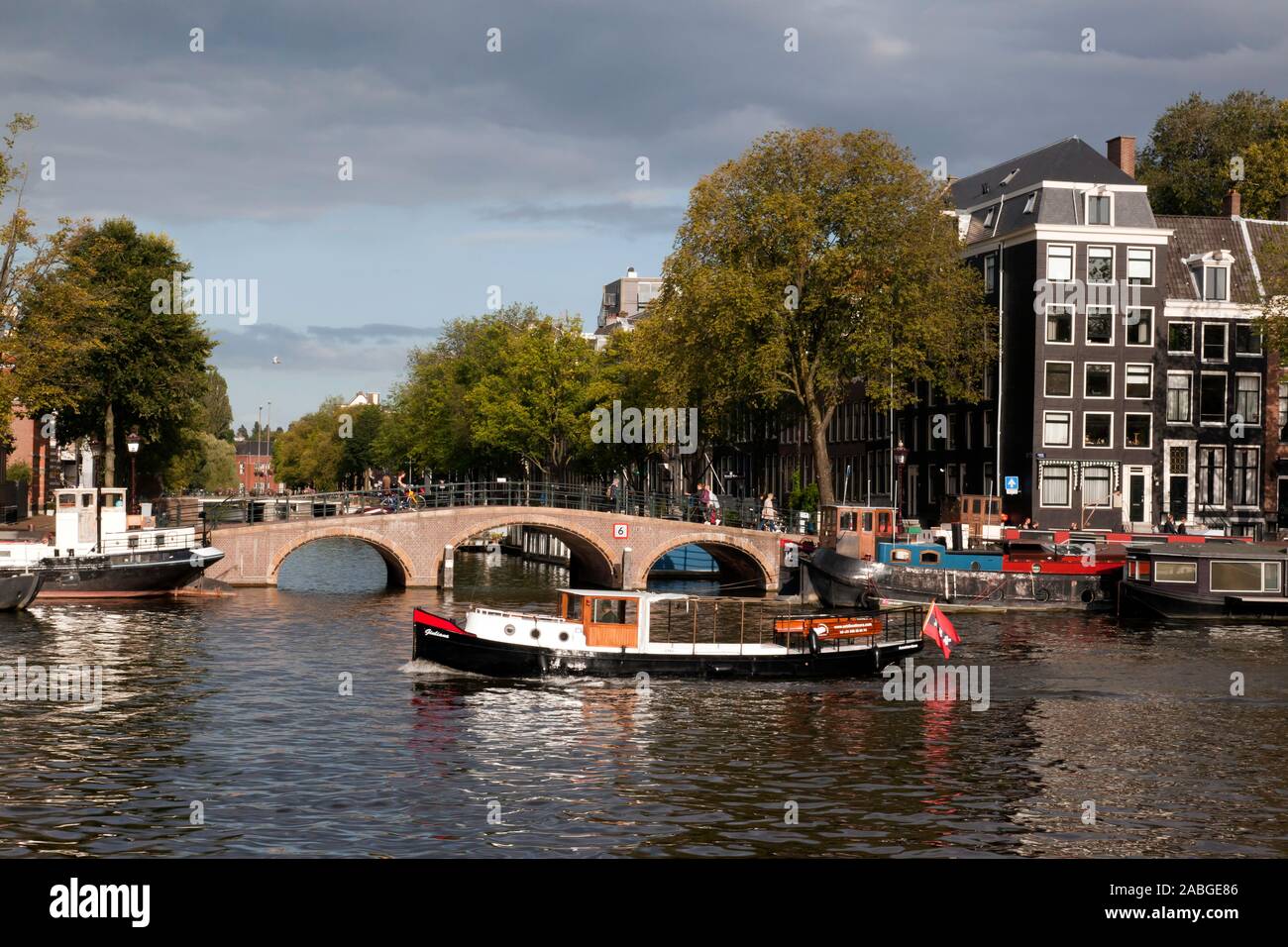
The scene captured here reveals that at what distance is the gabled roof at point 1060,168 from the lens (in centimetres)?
7706

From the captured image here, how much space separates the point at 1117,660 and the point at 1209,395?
38.7 m

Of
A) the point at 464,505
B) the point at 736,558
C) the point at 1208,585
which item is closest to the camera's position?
the point at 1208,585

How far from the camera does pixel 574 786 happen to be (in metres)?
26.3

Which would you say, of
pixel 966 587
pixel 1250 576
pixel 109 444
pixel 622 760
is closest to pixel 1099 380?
pixel 1250 576

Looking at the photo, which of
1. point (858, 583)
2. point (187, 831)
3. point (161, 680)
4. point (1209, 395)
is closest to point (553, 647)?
point (161, 680)

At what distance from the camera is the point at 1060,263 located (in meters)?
75.8

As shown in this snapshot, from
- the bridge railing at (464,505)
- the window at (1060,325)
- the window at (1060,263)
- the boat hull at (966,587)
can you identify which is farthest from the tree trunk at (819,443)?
the window at (1060,263)

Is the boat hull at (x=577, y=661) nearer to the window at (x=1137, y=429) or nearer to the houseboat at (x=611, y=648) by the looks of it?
the houseboat at (x=611, y=648)

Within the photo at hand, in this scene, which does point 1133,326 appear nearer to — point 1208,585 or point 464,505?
point 1208,585

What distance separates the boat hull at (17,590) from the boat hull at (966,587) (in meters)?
32.1

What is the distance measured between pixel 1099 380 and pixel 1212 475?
8.48 meters

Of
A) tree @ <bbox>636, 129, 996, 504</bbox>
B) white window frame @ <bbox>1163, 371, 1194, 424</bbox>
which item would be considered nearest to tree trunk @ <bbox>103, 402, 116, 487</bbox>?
tree @ <bbox>636, 129, 996, 504</bbox>

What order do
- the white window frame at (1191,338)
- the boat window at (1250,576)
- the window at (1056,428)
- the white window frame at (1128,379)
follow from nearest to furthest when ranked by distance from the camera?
the boat window at (1250,576) → the window at (1056,428) → the white window frame at (1128,379) → the white window frame at (1191,338)
